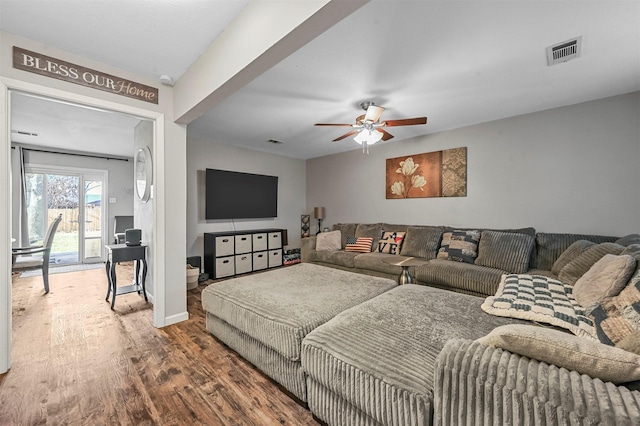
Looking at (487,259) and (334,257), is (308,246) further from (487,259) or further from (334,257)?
(487,259)

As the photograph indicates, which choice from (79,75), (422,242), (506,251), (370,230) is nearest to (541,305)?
(506,251)

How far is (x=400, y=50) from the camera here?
2002 millimetres

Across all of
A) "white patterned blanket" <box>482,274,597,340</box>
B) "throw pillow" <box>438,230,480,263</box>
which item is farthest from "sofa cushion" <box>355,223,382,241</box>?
"white patterned blanket" <box>482,274,597,340</box>

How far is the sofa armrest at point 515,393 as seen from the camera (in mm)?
723

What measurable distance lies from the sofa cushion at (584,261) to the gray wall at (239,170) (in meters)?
4.63

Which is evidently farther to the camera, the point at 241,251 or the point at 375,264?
the point at 241,251

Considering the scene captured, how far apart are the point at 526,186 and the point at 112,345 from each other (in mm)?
4805

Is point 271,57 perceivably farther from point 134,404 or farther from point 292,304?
point 134,404

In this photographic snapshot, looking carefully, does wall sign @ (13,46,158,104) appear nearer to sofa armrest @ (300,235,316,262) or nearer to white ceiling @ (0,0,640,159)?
white ceiling @ (0,0,640,159)

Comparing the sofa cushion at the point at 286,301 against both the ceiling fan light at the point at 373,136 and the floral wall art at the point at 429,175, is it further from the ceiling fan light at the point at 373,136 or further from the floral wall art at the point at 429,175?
the floral wall art at the point at 429,175

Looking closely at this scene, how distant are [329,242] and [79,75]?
3.71 m

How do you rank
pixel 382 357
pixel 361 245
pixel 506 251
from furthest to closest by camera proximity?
pixel 361 245, pixel 506 251, pixel 382 357

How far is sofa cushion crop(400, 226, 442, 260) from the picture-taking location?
12.5 ft

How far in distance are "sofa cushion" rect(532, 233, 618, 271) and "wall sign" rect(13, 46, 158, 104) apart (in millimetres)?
4475
